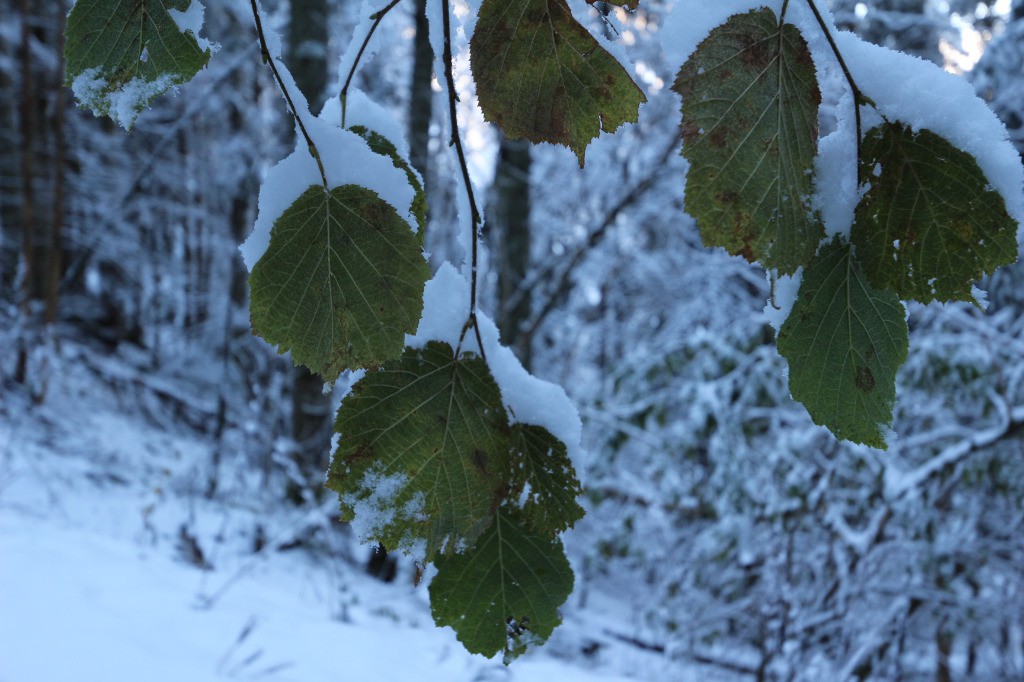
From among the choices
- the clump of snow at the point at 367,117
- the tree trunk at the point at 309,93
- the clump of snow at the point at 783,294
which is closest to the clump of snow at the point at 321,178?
the clump of snow at the point at 367,117

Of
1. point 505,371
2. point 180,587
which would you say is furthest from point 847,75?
point 180,587

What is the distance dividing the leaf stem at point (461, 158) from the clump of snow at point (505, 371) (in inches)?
0.5

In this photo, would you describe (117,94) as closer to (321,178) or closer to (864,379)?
(321,178)

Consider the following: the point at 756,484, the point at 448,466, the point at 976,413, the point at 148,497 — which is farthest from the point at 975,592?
the point at 148,497

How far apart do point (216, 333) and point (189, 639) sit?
505 centimetres

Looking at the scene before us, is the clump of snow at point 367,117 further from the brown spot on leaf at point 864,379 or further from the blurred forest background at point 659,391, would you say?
the brown spot on leaf at point 864,379

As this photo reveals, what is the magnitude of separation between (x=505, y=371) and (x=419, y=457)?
0.37ft

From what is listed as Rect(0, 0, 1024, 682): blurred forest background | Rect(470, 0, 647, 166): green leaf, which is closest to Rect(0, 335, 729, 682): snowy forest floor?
Rect(0, 0, 1024, 682): blurred forest background

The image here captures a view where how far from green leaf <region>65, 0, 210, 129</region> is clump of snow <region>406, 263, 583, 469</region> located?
228 mm

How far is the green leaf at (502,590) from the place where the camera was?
1.70 feet

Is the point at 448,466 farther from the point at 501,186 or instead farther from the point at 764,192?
the point at 501,186

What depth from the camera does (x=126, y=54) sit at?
0.46 metres

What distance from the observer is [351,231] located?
44 cm

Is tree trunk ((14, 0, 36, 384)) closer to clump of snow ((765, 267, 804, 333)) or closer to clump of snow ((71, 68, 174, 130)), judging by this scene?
clump of snow ((71, 68, 174, 130))
